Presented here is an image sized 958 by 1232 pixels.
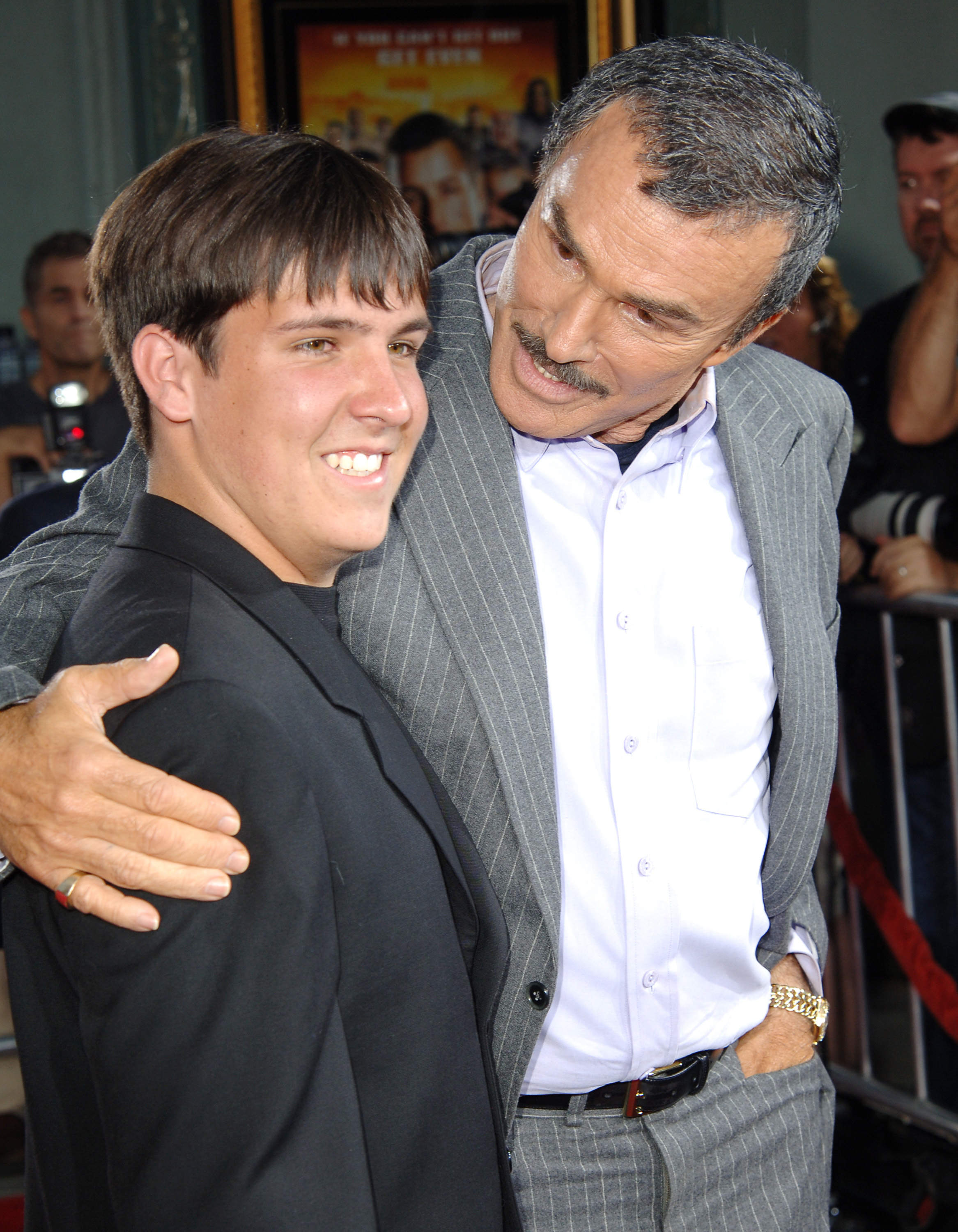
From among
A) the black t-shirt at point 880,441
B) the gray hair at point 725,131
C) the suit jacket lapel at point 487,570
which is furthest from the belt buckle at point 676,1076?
the black t-shirt at point 880,441

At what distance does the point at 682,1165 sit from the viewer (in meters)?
1.42

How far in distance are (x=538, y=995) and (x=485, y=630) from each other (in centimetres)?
41

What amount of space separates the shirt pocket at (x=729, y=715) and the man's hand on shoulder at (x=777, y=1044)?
12.1 inches

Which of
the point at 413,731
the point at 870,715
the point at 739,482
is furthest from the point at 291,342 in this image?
the point at 870,715

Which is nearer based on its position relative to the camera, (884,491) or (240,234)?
(240,234)

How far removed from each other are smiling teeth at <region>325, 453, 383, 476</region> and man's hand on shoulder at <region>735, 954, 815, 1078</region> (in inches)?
37.2

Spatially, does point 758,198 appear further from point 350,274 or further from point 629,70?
point 350,274

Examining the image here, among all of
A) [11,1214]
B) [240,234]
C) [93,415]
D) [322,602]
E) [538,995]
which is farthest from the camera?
[93,415]

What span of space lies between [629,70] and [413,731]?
841 millimetres

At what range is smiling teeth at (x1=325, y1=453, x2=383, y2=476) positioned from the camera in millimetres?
1118

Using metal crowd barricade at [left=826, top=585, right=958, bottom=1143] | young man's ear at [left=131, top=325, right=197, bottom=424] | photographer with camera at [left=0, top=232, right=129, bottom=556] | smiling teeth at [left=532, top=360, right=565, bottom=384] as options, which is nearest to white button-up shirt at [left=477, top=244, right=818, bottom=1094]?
smiling teeth at [left=532, top=360, right=565, bottom=384]

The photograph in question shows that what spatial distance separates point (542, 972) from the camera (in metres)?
1.33

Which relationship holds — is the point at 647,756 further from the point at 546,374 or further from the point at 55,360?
the point at 55,360

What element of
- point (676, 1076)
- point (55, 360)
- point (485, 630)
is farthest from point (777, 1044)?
point (55, 360)
